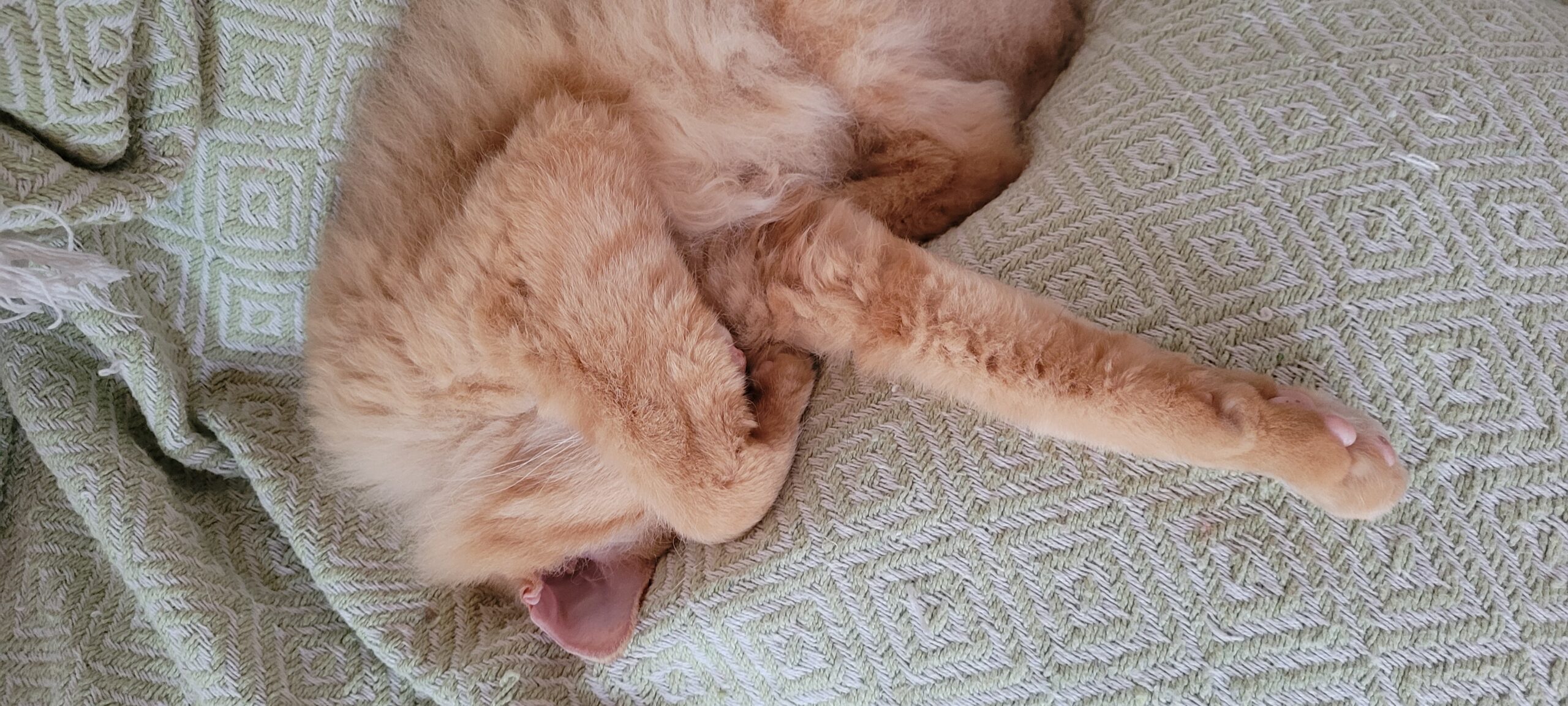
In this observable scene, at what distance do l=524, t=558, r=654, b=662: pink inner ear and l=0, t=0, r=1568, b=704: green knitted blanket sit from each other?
57 mm

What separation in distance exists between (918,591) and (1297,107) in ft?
3.00

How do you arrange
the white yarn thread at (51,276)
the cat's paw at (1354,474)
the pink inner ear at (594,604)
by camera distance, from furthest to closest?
the pink inner ear at (594,604) → the white yarn thread at (51,276) → the cat's paw at (1354,474)

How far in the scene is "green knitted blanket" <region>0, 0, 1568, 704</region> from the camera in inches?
42.8

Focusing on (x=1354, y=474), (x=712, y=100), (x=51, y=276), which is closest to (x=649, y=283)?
(x=712, y=100)

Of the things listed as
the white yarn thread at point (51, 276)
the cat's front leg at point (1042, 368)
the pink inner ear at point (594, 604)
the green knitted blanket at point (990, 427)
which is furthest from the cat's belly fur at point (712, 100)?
the white yarn thread at point (51, 276)

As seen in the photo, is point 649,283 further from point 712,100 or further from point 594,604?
point 594,604

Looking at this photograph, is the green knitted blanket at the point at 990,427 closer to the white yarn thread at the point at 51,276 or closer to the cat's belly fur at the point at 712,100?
the white yarn thread at the point at 51,276

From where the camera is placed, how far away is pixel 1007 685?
121 centimetres

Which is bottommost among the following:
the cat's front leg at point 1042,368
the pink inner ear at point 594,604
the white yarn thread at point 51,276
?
the pink inner ear at point 594,604

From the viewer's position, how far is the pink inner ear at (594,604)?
141 centimetres

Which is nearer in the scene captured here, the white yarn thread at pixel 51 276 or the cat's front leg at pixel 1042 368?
the cat's front leg at pixel 1042 368

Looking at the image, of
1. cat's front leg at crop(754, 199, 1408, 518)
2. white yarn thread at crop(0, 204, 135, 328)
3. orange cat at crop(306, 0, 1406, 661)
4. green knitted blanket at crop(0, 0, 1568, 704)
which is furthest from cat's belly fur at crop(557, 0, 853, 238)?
white yarn thread at crop(0, 204, 135, 328)

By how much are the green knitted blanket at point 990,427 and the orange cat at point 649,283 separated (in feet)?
0.28

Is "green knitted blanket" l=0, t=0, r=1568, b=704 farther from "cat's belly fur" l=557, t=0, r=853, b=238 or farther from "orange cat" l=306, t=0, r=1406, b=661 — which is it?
"cat's belly fur" l=557, t=0, r=853, b=238
